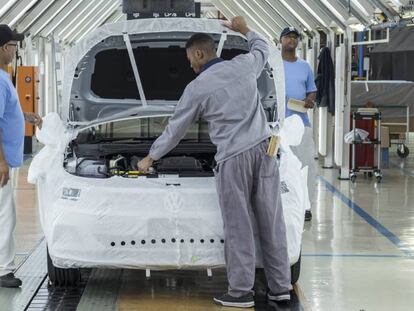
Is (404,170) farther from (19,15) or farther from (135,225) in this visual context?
(135,225)

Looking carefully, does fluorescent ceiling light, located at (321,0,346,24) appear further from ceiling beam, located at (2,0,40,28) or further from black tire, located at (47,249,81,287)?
black tire, located at (47,249,81,287)

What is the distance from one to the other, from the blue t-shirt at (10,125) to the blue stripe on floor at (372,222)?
3148 mm

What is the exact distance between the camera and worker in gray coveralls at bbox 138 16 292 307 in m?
5.34

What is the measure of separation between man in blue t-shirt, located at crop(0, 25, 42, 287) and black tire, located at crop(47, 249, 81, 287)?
0.24 meters

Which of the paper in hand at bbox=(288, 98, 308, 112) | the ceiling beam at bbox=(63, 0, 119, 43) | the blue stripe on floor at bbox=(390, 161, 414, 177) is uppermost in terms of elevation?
the ceiling beam at bbox=(63, 0, 119, 43)

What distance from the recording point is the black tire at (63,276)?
591 centimetres

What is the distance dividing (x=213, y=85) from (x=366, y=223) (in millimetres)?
3931

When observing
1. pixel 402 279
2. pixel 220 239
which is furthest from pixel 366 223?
pixel 220 239

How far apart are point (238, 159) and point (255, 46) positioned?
79cm

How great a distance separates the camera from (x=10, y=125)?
19.5 ft

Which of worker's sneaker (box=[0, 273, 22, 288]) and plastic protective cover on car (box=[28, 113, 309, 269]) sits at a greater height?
plastic protective cover on car (box=[28, 113, 309, 269])

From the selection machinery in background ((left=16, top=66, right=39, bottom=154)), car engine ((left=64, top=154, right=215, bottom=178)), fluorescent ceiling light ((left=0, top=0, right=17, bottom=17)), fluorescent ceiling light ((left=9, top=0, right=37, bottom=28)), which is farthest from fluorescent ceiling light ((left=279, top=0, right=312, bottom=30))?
car engine ((left=64, top=154, right=215, bottom=178))

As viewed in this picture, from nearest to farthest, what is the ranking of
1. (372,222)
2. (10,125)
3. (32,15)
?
(10,125) < (372,222) < (32,15)

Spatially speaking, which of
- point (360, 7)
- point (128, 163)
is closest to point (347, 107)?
point (360, 7)
